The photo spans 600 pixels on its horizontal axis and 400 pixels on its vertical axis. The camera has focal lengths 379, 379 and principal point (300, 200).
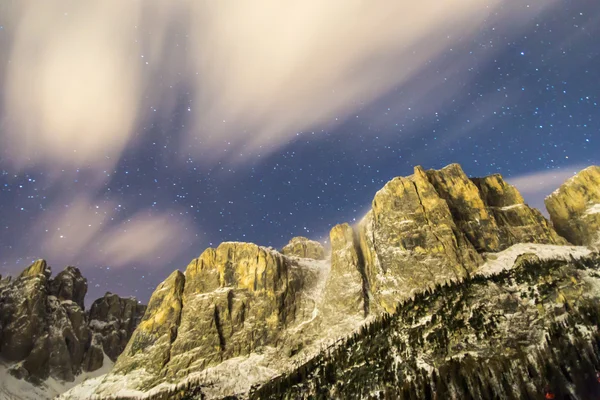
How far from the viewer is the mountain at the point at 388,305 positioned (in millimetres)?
112750

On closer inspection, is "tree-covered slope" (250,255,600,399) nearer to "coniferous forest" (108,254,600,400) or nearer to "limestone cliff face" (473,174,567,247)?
"coniferous forest" (108,254,600,400)

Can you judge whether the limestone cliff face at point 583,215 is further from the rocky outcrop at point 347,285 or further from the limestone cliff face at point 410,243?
the rocky outcrop at point 347,285

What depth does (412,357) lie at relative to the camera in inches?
4355

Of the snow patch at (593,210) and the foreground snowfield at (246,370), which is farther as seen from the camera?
the snow patch at (593,210)

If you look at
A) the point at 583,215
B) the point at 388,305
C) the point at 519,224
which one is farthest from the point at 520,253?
the point at 583,215

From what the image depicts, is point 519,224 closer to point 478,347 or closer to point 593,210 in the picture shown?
point 593,210

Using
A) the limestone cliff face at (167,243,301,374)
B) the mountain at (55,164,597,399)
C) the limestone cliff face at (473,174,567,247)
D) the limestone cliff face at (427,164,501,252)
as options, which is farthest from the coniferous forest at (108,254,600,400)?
the limestone cliff face at (473,174,567,247)

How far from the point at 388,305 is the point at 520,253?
5922 cm

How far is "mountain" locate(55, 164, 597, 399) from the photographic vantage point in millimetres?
112750

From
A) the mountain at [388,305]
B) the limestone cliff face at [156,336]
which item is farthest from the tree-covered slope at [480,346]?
the limestone cliff face at [156,336]

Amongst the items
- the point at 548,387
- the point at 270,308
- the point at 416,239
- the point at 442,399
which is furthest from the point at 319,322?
the point at 548,387

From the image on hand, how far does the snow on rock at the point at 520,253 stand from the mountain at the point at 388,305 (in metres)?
0.53

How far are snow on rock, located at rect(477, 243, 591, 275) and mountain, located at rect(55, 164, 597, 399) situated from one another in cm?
53

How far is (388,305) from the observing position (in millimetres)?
155625
